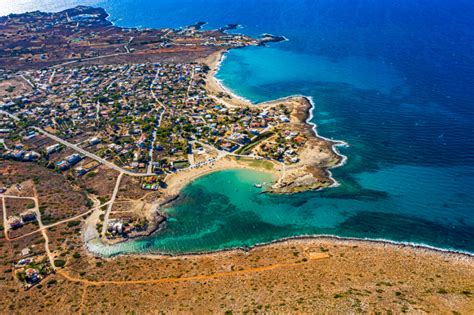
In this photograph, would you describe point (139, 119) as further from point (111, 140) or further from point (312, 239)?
point (312, 239)

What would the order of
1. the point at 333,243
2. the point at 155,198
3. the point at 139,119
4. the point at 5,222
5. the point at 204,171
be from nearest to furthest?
1. the point at 333,243
2. the point at 5,222
3. the point at 155,198
4. the point at 204,171
5. the point at 139,119

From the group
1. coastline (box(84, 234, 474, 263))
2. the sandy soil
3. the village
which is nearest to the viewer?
coastline (box(84, 234, 474, 263))

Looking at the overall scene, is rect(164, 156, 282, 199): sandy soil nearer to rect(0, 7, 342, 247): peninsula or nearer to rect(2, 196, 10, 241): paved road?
rect(0, 7, 342, 247): peninsula

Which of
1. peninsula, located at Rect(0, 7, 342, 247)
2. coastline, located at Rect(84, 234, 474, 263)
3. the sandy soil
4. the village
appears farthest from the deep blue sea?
the village

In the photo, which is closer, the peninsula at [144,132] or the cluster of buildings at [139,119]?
the peninsula at [144,132]

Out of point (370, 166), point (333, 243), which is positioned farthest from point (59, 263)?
point (370, 166)

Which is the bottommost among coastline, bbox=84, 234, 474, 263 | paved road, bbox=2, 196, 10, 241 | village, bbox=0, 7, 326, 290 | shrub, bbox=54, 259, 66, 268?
coastline, bbox=84, 234, 474, 263

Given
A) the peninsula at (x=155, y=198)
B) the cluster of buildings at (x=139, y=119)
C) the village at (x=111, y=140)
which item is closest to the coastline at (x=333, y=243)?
the peninsula at (x=155, y=198)

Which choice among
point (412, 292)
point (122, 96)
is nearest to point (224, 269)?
point (412, 292)

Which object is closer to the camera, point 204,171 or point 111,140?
point 204,171

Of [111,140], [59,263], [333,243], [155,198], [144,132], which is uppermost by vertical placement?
[144,132]

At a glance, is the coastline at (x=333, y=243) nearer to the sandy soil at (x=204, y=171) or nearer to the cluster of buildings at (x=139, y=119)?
the sandy soil at (x=204, y=171)
